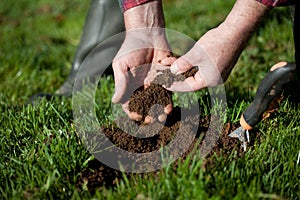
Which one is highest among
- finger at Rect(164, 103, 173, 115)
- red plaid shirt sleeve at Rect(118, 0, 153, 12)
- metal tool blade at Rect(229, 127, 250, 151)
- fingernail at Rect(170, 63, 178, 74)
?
red plaid shirt sleeve at Rect(118, 0, 153, 12)

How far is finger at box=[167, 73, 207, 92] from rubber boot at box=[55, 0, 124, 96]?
4.79ft

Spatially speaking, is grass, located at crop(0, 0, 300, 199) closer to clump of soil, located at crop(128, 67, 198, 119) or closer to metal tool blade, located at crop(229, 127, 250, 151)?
metal tool blade, located at crop(229, 127, 250, 151)

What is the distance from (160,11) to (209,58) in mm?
475

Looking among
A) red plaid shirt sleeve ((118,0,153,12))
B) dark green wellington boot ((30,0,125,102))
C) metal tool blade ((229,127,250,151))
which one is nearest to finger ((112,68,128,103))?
red plaid shirt sleeve ((118,0,153,12))

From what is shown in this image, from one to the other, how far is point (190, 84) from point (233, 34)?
1.17 feet

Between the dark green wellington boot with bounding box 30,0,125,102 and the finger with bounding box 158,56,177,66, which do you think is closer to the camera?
the finger with bounding box 158,56,177,66

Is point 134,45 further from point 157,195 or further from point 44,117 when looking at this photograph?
point 157,195

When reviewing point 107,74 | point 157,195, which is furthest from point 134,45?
point 107,74

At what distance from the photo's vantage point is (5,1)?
271 inches

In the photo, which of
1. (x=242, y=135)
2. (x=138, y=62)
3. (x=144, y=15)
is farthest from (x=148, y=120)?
(x=144, y=15)

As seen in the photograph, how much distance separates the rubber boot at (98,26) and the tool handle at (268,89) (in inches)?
75.2

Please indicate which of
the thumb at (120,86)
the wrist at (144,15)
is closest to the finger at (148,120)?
the thumb at (120,86)

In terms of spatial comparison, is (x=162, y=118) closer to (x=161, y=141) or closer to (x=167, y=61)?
(x=161, y=141)

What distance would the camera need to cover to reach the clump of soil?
2.45 meters
